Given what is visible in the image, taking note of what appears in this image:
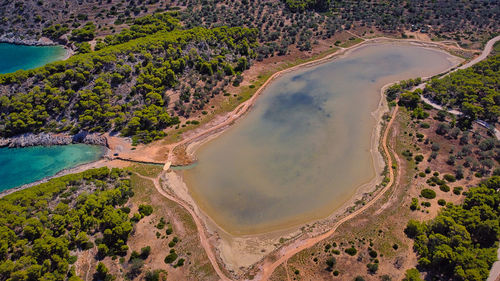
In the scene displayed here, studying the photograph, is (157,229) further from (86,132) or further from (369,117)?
(369,117)

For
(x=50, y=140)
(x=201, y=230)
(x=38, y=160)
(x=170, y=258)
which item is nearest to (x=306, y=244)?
(x=201, y=230)

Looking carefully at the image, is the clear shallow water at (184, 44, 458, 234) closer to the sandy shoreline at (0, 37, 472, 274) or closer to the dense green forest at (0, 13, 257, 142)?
the sandy shoreline at (0, 37, 472, 274)

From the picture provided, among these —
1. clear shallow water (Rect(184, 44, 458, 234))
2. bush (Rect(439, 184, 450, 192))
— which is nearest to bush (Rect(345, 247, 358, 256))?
clear shallow water (Rect(184, 44, 458, 234))

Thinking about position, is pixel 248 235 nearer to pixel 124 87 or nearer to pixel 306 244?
pixel 306 244

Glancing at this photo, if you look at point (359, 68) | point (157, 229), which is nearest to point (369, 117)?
point (359, 68)

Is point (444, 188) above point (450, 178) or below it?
below

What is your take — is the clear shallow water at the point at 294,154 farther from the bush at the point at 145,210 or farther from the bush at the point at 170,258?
the bush at the point at 170,258

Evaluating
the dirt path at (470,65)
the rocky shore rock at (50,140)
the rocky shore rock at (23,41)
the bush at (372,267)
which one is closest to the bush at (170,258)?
the bush at (372,267)
